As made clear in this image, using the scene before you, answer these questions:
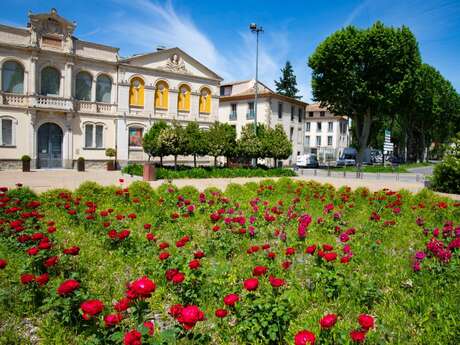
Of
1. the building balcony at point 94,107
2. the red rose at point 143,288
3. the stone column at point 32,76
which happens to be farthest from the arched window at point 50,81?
the red rose at point 143,288

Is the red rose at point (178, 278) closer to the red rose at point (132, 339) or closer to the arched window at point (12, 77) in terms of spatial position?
the red rose at point (132, 339)

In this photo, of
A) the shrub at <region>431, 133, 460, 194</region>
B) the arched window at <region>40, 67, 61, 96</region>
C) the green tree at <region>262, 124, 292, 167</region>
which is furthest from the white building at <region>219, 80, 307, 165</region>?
the shrub at <region>431, 133, 460, 194</region>

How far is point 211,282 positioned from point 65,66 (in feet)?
89.3

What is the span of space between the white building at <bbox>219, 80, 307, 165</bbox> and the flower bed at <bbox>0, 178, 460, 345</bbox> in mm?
32148

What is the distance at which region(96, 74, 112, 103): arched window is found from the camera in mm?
28312

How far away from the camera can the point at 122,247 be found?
5.39 meters

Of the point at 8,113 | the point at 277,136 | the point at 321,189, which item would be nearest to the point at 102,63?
the point at 8,113

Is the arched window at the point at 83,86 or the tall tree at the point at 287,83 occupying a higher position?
the tall tree at the point at 287,83

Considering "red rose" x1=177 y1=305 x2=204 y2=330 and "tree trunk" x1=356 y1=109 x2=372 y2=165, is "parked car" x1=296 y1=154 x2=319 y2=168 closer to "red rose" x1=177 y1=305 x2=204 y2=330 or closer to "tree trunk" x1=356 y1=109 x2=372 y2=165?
"tree trunk" x1=356 y1=109 x2=372 y2=165

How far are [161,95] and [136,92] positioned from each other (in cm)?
245

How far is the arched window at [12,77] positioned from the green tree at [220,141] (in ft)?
48.0

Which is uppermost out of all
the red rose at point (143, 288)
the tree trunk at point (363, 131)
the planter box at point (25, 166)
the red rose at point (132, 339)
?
the tree trunk at point (363, 131)

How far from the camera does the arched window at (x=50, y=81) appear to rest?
84.0 ft

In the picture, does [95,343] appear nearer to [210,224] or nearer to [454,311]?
[454,311]
